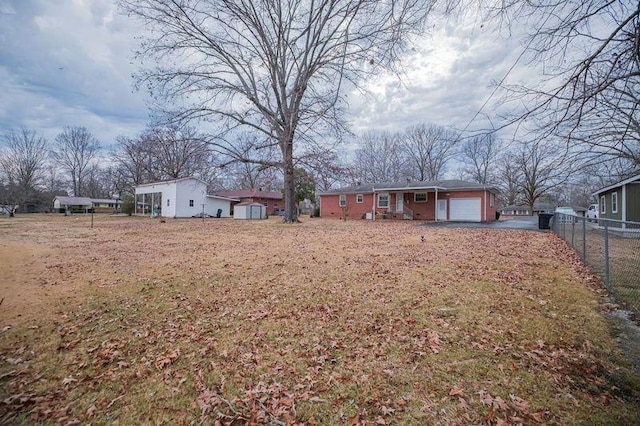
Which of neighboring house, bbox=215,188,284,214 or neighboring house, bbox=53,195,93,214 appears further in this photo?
neighboring house, bbox=53,195,93,214

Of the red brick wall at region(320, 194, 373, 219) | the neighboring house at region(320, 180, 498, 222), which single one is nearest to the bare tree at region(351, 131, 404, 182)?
the red brick wall at region(320, 194, 373, 219)

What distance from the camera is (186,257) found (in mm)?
8328

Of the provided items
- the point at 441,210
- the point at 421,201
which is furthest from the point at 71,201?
the point at 441,210

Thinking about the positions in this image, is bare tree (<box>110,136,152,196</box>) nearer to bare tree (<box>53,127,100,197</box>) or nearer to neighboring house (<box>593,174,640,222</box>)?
bare tree (<box>53,127,100,197</box>)

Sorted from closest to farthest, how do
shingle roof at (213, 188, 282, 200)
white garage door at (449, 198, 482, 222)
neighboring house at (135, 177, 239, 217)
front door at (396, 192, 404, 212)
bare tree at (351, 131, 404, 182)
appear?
white garage door at (449, 198, 482, 222)
front door at (396, 192, 404, 212)
neighboring house at (135, 177, 239, 217)
shingle roof at (213, 188, 282, 200)
bare tree at (351, 131, 404, 182)

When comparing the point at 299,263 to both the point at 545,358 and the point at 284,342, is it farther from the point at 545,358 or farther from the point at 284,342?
the point at 545,358

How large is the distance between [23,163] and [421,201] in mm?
59965

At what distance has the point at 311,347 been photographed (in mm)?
3562

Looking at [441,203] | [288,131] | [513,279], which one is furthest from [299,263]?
[441,203]

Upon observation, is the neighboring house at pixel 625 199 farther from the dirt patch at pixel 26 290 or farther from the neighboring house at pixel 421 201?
the dirt patch at pixel 26 290

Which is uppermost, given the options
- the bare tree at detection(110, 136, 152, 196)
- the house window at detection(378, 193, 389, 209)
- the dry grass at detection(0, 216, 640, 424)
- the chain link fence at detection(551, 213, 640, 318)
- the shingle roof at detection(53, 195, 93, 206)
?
the bare tree at detection(110, 136, 152, 196)

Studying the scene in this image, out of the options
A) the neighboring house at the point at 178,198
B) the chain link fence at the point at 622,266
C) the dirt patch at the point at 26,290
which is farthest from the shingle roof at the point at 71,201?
Result: the chain link fence at the point at 622,266

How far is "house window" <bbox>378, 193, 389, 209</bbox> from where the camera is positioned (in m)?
27.3

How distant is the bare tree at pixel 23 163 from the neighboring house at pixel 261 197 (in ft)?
104
